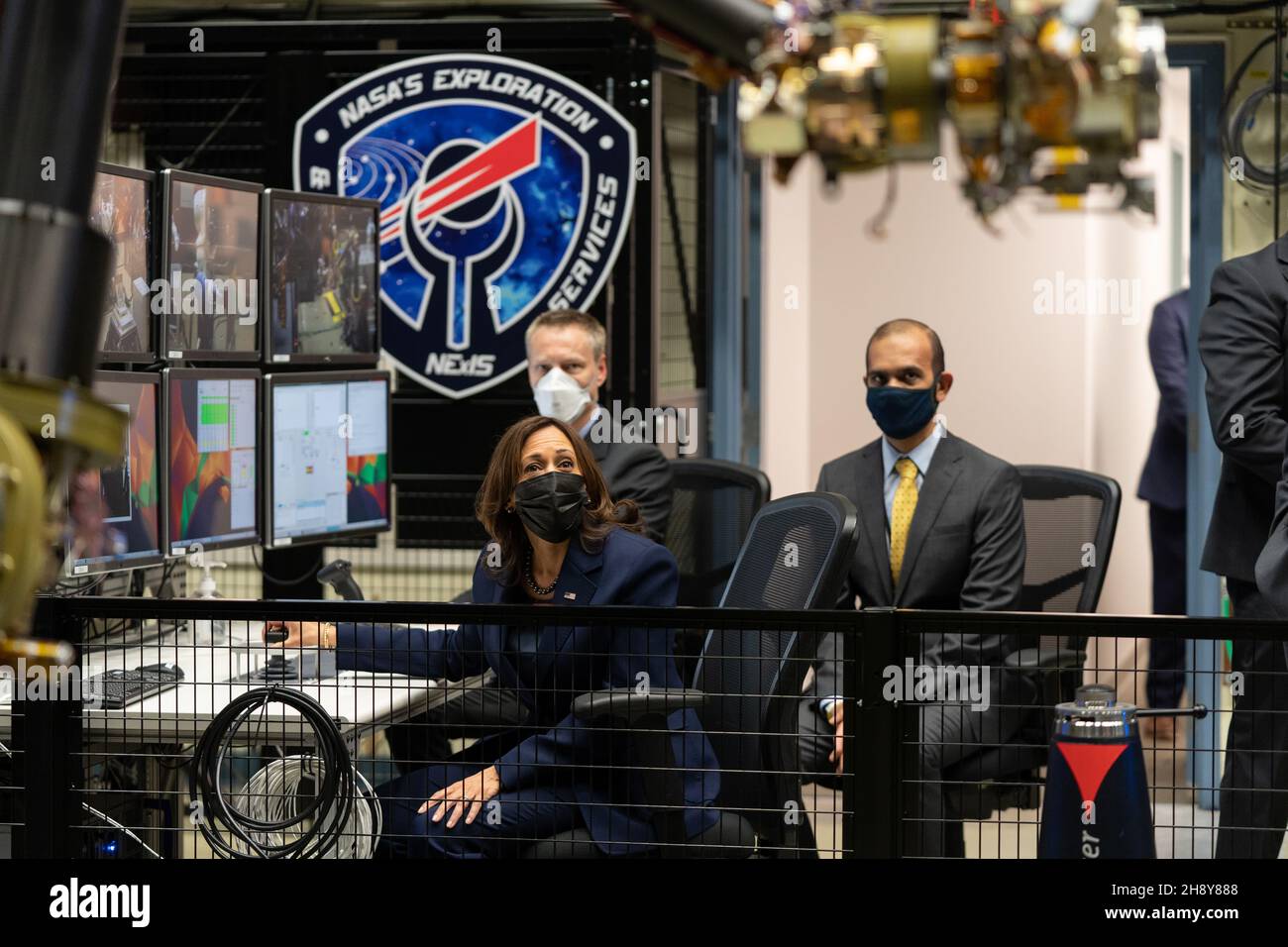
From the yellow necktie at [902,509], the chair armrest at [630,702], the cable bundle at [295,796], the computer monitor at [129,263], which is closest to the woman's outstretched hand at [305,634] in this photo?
the cable bundle at [295,796]

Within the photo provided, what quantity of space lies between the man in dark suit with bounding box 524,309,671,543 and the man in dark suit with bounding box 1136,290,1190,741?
2.10 metres

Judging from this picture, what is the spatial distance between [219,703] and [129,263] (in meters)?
1.09

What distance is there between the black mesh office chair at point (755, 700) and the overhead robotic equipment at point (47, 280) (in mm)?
1756

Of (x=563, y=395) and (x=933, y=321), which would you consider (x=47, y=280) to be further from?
(x=933, y=321)

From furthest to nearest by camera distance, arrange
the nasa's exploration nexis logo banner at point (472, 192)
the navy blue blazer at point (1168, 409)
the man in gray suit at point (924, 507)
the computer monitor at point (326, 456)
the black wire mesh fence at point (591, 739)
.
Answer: the navy blue blazer at point (1168, 409)
the nasa's exploration nexis logo banner at point (472, 192)
the computer monitor at point (326, 456)
the man in gray suit at point (924, 507)
the black wire mesh fence at point (591, 739)

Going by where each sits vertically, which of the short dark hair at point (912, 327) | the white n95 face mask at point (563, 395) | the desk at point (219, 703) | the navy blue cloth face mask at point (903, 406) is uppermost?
the short dark hair at point (912, 327)

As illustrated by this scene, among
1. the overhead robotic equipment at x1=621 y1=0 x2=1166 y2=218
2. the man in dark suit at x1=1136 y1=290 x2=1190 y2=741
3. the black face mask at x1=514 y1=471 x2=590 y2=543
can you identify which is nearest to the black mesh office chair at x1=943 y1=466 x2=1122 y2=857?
the black face mask at x1=514 y1=471 x2=590 y2=543

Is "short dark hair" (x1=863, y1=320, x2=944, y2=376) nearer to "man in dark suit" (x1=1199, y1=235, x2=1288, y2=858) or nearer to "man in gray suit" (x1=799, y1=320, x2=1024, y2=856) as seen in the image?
"man in gray suit" (x1=799, y1=320, x2=1024, y2=856)

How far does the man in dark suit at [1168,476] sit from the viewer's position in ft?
18.6

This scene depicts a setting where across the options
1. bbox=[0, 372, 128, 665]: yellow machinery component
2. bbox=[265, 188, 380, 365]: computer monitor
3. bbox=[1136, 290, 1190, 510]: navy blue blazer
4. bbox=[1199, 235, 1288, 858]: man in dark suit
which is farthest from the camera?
bbox=[1136, 290, 1190, 510]: navy blue blazer

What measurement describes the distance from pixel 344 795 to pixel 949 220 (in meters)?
4.49

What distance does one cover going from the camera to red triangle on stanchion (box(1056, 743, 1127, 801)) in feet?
6.20

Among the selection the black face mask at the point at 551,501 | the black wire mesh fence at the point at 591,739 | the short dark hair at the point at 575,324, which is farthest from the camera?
the short dark hair at the point at 575,324

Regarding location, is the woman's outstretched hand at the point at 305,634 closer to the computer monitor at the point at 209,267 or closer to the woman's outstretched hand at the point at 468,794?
the woman's outstretched hand at the point at 468,794
